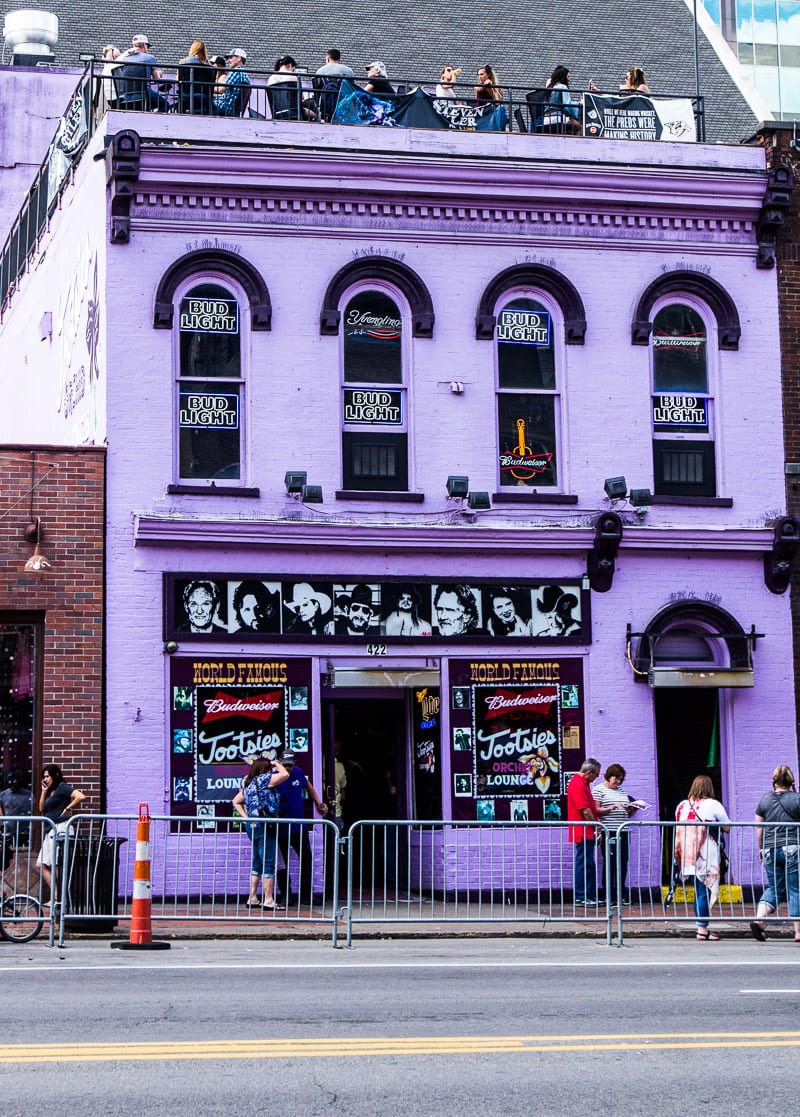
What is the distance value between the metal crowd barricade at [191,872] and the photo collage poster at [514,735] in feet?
6.30

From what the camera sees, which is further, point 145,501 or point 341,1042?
point 145,501

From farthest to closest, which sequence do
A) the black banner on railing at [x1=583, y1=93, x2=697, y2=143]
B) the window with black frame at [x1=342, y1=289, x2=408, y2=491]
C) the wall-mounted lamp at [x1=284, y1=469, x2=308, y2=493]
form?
the black banner on railing at [x1=583, y1=93, x2=697, y2=143]
the window with black frame at [x1=342, y1=289, x2=408, y2=491]
the wall-mounted lamp at [x1=284, y1=469, x2=308, y2=493]

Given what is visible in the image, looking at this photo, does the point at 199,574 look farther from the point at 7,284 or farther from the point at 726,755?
the point at 7,284

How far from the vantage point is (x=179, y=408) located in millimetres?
20250

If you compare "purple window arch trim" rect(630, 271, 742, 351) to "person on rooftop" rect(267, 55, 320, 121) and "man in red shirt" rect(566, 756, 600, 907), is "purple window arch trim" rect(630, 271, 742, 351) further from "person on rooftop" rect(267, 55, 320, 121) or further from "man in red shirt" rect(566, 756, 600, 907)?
"man in red shirt" rect(566, 756, 600, 907)

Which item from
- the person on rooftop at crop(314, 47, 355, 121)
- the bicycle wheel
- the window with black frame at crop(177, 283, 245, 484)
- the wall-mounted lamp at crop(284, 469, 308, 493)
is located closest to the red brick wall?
the window with black frame at crop(177, 283, 245, 484)

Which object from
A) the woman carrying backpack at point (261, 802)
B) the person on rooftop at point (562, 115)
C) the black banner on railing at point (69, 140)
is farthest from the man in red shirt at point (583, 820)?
the black banner on railing at point (69, 140)

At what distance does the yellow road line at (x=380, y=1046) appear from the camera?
903cm

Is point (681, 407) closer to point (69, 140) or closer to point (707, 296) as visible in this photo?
point (707, 296)

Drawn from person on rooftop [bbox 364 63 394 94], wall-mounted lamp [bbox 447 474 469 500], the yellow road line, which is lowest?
the yellow road line

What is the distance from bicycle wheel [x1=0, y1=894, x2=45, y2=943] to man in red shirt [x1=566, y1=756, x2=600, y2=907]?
220 inches

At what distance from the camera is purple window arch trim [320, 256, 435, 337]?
2061 centimetres

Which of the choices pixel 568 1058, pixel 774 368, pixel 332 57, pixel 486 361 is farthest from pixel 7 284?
pixel 568 1058

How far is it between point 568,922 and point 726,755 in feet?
14.7
